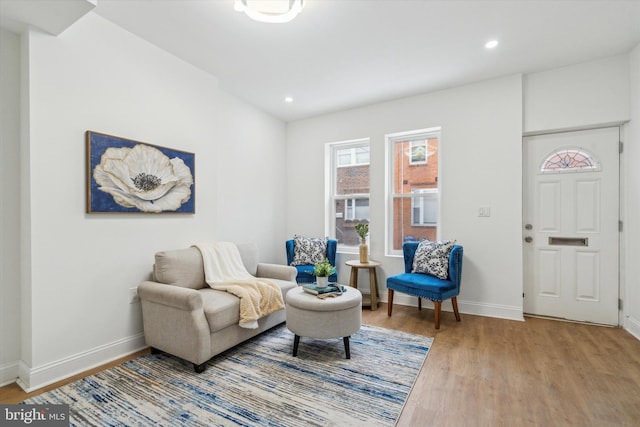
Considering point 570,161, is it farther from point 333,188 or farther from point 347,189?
point 333,188

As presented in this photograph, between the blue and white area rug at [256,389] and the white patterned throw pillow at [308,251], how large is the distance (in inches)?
60.4

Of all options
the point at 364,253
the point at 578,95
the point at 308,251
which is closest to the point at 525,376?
the point at 364,253

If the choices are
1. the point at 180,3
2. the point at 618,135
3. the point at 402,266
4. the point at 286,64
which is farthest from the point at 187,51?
the point at 618,135

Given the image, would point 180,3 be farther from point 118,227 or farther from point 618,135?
point 618,135

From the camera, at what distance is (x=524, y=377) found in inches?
83.7

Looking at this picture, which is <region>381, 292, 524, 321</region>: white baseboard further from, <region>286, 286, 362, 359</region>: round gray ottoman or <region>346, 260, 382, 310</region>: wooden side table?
<region>286, 286, 362, 359</region>: round gray ottoman

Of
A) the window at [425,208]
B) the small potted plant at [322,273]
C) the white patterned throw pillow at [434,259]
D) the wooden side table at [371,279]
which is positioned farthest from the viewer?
the window at [425,208]

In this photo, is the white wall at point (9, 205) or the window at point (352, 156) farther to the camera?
the window at point (352, 156)

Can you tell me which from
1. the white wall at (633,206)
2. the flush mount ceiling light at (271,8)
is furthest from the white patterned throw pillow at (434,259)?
the flush mount ceiling light at (271,8)

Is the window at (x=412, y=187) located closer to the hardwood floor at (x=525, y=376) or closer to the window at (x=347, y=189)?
the window at (x=347, y=189)

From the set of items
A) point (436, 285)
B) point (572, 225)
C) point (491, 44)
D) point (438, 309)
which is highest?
point (491, 44)

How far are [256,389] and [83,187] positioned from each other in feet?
6.42

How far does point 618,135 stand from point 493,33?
185 cm

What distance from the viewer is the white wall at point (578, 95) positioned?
2.96 meters
